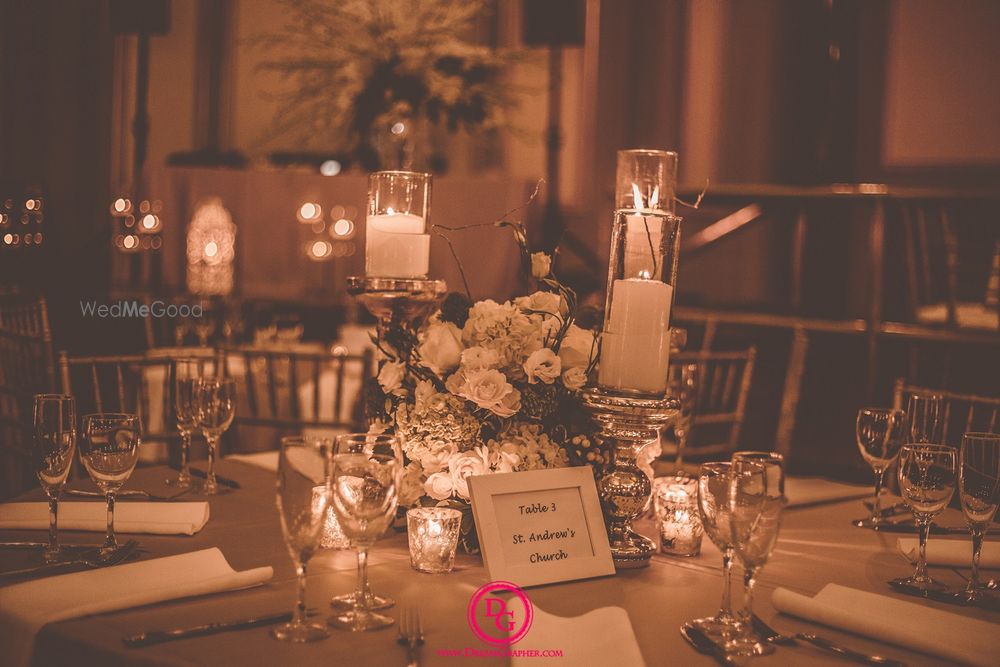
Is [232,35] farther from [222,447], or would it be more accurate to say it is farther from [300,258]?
[222,447]

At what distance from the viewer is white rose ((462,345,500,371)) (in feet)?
4.93

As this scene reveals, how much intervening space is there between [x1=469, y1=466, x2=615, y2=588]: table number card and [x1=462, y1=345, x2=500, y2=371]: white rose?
170 millimetres

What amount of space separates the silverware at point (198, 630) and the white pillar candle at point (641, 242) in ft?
2.27

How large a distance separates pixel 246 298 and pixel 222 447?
7.41 ft

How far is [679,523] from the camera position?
158 centimetres

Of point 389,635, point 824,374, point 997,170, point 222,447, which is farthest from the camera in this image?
point 997,170

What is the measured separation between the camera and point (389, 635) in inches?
46.4

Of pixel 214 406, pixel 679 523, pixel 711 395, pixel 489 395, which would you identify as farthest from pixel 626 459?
pixel 711 395

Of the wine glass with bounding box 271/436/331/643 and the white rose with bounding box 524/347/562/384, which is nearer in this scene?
the wine glass with bounding box 271/436/331/643

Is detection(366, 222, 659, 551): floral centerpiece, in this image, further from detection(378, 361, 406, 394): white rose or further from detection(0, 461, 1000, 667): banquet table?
detection(0, 461, 1000, 667): banquet table

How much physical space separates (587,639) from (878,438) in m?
0.95

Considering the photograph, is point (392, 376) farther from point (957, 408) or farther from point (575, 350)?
point (957, 408)

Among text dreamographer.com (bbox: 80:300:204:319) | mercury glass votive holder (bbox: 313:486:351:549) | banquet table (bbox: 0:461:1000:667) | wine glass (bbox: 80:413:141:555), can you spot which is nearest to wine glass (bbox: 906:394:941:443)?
banquet table (bbox: 0:461:1000:667)

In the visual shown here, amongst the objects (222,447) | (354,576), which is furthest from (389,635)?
(222,447)
